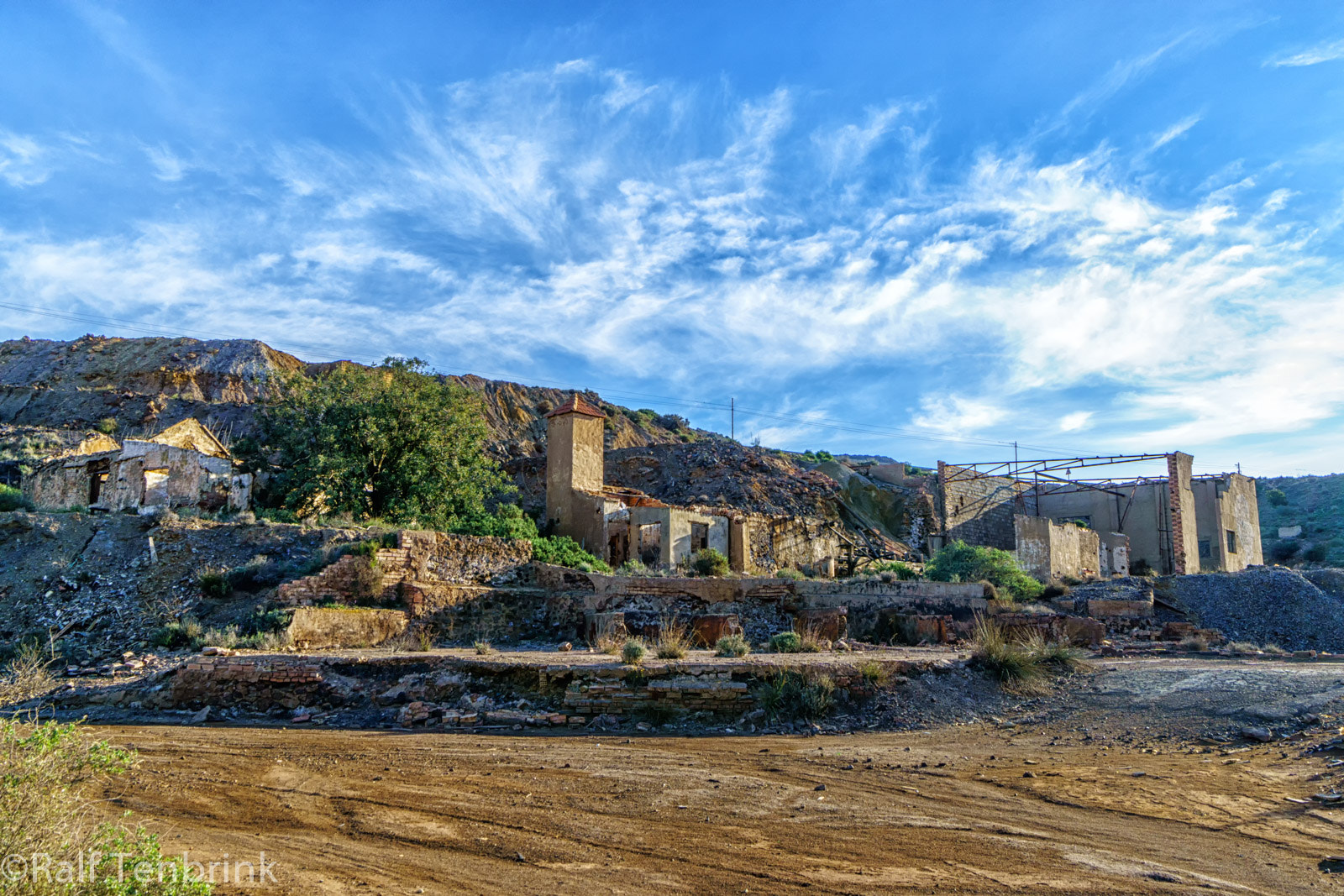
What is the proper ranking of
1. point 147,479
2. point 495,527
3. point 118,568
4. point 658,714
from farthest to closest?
1. point 147,479
2. point 495,527
3. point 118,568
4. point 658,714

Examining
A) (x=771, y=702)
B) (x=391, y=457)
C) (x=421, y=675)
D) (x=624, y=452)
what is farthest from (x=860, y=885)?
(x=624, y=452)

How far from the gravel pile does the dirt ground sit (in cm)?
1007

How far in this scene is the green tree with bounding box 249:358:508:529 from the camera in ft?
75.2

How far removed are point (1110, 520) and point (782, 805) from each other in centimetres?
2871

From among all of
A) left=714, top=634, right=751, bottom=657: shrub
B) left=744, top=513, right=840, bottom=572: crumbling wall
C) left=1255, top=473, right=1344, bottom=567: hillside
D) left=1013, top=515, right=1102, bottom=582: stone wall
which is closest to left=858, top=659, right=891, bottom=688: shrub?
left=714, top=634, right=751, bottom=657: shrub

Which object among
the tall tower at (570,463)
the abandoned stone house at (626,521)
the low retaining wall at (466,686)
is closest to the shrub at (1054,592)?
the abandoned stone house at (626,521)

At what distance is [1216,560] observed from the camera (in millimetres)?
28875

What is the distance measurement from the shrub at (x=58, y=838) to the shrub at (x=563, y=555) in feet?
52.8

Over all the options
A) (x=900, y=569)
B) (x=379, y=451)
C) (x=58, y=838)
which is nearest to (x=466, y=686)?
(x=58, y=838)

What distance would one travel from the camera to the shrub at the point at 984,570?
2030 centimetres

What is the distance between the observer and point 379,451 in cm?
2358

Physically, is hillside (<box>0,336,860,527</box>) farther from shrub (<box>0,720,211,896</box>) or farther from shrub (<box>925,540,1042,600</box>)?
shrub (<box>0,720,211,896</box>)

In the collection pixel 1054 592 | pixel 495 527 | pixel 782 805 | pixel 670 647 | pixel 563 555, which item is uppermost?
pixel 495 527

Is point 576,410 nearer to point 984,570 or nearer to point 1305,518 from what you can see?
point 984,570
